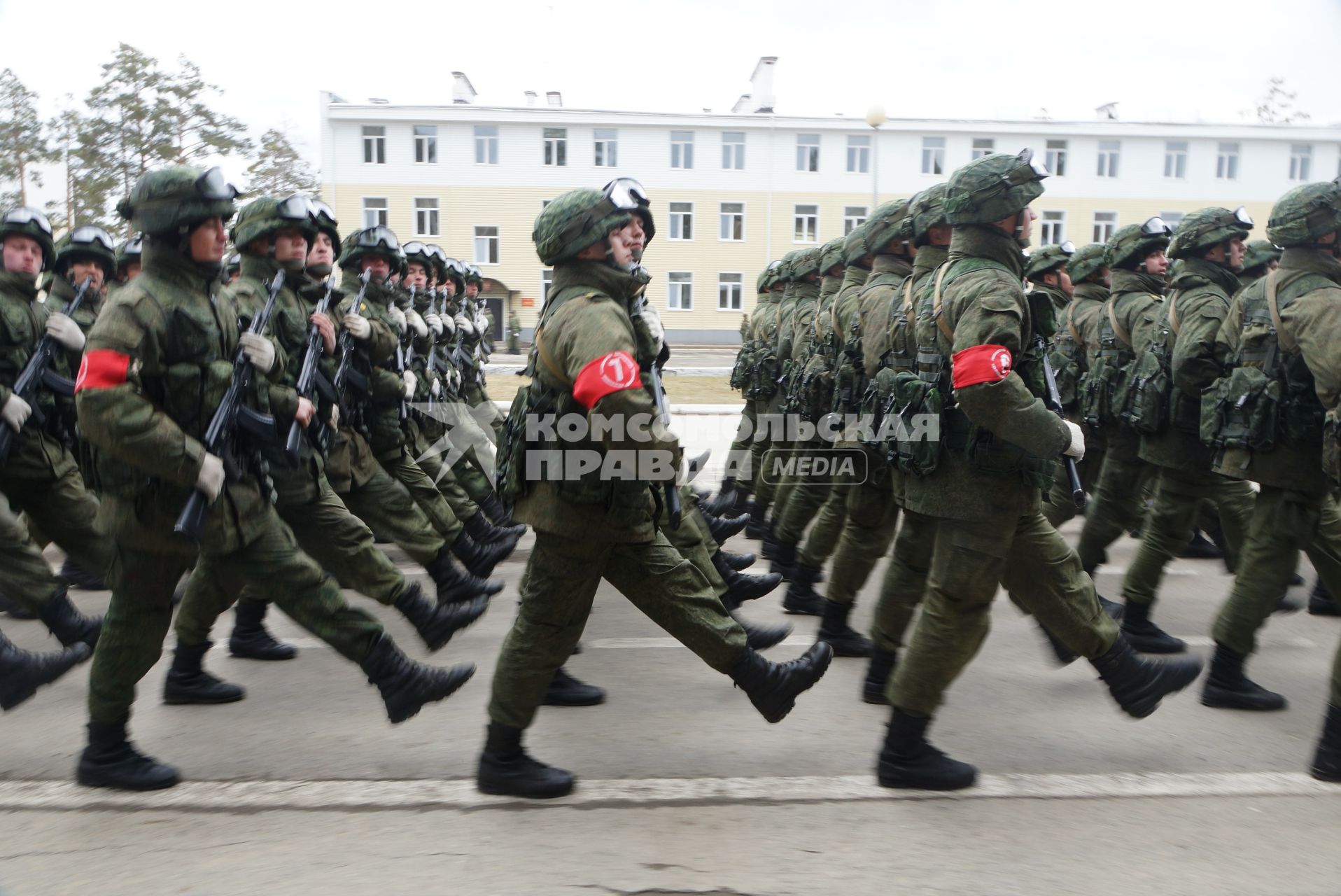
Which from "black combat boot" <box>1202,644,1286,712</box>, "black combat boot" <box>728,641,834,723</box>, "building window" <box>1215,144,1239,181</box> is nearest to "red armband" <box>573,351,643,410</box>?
"black combat boot" <box>728,641,834,723</box>

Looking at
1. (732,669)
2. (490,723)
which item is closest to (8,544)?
(490,723)

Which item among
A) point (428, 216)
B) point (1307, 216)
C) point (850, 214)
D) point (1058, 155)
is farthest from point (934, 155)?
point (1307, 216)

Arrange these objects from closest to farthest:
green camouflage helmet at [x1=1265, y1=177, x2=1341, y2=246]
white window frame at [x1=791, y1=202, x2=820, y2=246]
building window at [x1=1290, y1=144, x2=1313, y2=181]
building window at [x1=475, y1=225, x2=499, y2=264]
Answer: green camouflage helmet at [x1=1265, y1=177, x2=1341, y2=246] → building window at [x1=475, y1=225, x2=499, y2=264] → white window frame at [x1=791, y1=202, x2=820, y2=246] → building window at [x1=1290, y1=144, x2=1313, y2=181]

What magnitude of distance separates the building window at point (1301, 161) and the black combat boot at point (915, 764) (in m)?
45.1

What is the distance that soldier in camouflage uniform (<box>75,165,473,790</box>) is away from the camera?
3332 millimetres

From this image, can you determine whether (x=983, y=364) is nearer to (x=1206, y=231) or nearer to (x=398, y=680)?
(x=398, y=680)

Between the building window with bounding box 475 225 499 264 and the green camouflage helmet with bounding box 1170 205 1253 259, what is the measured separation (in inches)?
1384

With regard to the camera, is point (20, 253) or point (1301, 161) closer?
point (20, 253)

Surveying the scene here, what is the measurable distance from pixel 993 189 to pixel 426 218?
124 ft

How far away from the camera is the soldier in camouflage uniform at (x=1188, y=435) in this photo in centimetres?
→ 514

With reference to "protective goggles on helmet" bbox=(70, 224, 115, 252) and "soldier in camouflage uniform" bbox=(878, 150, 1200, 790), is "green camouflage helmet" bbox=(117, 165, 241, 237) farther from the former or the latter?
"protective goggles on helmet" bbox=(70, 224, 115, 252)

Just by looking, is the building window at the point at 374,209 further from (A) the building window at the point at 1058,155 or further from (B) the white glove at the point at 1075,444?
(B) the white glove at the point at 1075,444

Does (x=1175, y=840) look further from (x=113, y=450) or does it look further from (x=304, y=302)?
(x=304, y=302)

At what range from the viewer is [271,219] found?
4.88 meters
